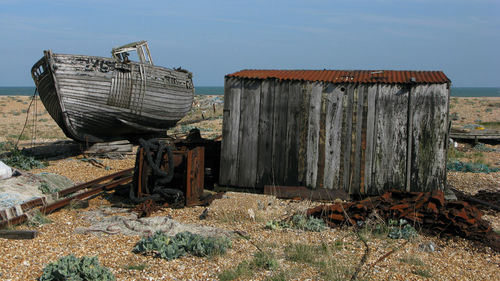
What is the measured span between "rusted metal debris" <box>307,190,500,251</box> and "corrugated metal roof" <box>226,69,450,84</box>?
8.16 feet

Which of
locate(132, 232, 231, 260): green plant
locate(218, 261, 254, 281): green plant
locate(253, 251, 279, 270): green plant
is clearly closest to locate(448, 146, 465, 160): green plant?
locate(253, 251, 279, 270): green plant

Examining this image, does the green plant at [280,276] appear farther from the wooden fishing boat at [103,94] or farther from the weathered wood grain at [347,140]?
the wooden fishing boat at [103,94]

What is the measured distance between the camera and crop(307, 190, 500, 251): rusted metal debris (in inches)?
261

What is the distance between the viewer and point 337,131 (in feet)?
29.4

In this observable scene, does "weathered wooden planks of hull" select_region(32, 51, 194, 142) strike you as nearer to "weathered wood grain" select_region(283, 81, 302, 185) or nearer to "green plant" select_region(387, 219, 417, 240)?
"weathered wood grain" select_region(283, 81, 302, 185)

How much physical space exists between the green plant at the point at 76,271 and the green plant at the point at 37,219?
216cm

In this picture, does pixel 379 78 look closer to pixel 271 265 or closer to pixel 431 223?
pixel 431 223

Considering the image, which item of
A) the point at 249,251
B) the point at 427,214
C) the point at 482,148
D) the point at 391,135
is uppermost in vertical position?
the point at 391,135

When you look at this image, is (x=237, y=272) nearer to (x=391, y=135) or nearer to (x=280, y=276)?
(x=280, y=276)

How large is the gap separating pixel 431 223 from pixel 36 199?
6545 mm

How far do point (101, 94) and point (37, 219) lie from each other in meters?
6.90

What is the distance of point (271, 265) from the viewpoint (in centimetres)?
532

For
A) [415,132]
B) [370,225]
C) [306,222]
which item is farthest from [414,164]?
[306,222]

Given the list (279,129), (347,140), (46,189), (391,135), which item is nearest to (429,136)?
(391,135)
